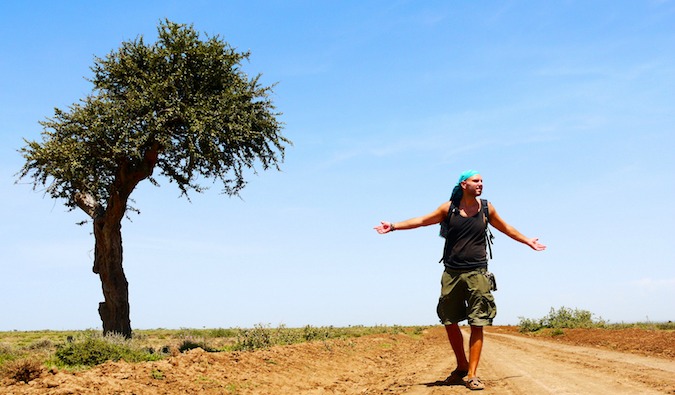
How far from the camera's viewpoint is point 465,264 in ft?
25.6

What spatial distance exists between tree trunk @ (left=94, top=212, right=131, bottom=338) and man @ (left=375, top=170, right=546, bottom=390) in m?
18.8

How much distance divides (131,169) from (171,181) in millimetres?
2271

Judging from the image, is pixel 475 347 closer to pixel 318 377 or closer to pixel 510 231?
pixel 510 231

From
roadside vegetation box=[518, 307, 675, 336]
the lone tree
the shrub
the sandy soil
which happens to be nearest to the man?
the sandy soil

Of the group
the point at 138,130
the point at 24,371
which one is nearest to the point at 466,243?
the point at 24,371

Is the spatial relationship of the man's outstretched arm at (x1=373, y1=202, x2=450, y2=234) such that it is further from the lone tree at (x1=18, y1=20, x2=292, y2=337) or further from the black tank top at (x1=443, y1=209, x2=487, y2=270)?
the lone tree at (x1=18, y1=20, x2=292, y2=337)

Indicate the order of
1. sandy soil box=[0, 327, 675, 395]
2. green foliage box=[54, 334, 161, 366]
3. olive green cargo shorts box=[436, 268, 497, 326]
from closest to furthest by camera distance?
olive green cargo shorts box=[436, 268, 497, 326]
sandy soil box=[0, 327, 675, 395]
green foliage box=[54, 334, 161, 366]

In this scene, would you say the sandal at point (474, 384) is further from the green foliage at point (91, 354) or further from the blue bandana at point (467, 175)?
the green foliage at point (91, 354)

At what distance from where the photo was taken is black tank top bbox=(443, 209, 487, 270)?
782 cm

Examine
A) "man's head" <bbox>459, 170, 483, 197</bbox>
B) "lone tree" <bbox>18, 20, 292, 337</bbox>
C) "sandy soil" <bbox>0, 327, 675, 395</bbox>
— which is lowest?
"sandy soil" <bbox>0, 327, 675, 395</bbox>

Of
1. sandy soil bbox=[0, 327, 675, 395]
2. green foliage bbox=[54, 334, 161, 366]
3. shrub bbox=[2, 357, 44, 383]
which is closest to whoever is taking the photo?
sandy soil bbox=[0, 327, 675, 395]

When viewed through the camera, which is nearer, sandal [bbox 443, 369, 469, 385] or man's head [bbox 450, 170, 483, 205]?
man's head [bbox 450, 170, 483, 205]

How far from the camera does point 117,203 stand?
24.1m

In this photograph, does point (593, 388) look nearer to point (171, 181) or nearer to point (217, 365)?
point (217, 365)
